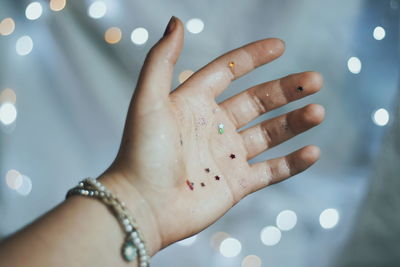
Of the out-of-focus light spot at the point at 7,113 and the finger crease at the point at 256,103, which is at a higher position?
the out-of-focus light spot at the point at 7,113

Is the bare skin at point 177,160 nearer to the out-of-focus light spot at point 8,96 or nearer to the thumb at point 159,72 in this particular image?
the thumb at point 159,72

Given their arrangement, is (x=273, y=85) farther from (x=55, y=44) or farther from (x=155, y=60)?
(x=55, y=44)

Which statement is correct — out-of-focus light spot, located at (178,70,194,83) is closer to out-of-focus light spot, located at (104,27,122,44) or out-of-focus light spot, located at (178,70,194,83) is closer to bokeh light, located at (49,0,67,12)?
out-of-focus light spot, located at (104,27,122,44)

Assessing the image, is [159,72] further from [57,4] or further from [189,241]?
[189,241]

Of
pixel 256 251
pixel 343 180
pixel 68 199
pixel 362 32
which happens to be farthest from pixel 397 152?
pixel 68 199

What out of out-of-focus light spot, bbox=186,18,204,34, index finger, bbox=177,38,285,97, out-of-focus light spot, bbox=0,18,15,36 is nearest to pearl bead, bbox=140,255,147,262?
index finger, bbox=177,38,285,97

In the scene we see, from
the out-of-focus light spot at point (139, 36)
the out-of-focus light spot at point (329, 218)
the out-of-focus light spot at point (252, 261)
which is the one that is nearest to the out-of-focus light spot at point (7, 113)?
the out-of-focus light spot at point (139, 36)

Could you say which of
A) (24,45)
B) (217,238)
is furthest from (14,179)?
(217,238)
